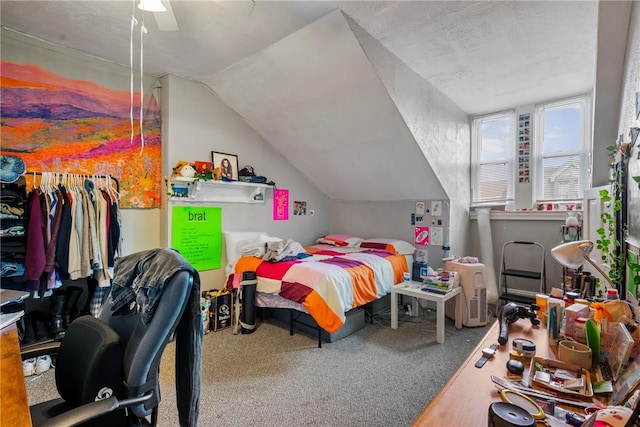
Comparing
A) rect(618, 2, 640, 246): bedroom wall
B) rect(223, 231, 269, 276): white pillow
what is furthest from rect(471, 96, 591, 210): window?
rect(223, 231, 269, 276): white pillow

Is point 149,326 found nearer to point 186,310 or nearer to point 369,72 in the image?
point 186,310

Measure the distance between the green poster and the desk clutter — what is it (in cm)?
291

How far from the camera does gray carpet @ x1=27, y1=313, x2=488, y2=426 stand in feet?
6.53

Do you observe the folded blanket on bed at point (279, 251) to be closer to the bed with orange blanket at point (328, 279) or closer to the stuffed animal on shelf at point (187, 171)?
the bed with orange blanket at point (328, 279)

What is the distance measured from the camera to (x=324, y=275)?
9.36ft

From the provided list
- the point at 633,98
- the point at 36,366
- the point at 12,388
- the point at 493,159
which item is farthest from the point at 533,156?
the point at 36,366

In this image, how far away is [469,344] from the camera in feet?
9.80

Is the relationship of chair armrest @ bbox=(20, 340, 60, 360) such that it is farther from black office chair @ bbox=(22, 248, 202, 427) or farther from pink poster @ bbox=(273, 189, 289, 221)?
pink poster @ bbox=(273, 189, 289, 221)

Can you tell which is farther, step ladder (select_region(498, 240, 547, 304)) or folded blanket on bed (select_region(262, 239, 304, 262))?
step ladder (select_region(498, 240, 547, 304))

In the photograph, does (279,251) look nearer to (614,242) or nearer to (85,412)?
(85,412)

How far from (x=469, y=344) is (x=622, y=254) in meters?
1.75

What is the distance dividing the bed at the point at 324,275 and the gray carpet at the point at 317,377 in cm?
32

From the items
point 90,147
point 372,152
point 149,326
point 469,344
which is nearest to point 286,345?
point 469,344

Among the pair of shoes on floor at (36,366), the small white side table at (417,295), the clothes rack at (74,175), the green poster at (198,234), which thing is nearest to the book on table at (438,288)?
the small white side table at (417,295)
